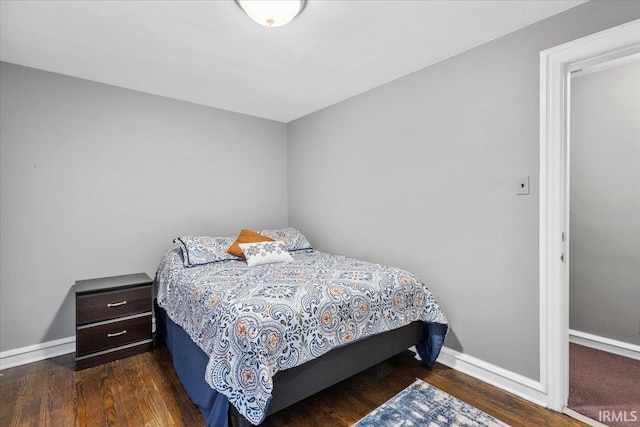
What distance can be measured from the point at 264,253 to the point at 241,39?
171 centimetres

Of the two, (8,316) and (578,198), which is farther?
(578,198)

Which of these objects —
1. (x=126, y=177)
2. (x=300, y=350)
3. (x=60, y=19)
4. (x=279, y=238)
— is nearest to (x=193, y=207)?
(x=126, y=177)

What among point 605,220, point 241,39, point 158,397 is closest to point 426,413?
point 158,397

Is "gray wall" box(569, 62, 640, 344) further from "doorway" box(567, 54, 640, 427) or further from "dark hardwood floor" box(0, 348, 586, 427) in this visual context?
"dark hardwood floor" box(0, 348, 586, 427)

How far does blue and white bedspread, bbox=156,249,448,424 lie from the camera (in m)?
1.43

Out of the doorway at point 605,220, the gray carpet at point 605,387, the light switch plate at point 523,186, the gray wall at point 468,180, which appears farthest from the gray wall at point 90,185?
the doorway at point 605,220

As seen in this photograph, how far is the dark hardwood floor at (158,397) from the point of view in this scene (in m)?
1.73

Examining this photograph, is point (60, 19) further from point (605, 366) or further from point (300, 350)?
point (605, 366)

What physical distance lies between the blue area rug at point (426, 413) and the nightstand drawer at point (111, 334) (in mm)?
1912

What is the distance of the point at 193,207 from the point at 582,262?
148 inches

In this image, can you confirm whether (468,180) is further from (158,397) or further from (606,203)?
(158,397)

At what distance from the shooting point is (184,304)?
2.07 meters

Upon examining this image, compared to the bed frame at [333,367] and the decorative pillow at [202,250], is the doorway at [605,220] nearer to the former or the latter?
the bed frame at [333,367]

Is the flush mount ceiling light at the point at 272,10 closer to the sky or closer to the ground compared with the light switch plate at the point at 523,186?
closer to the sky
